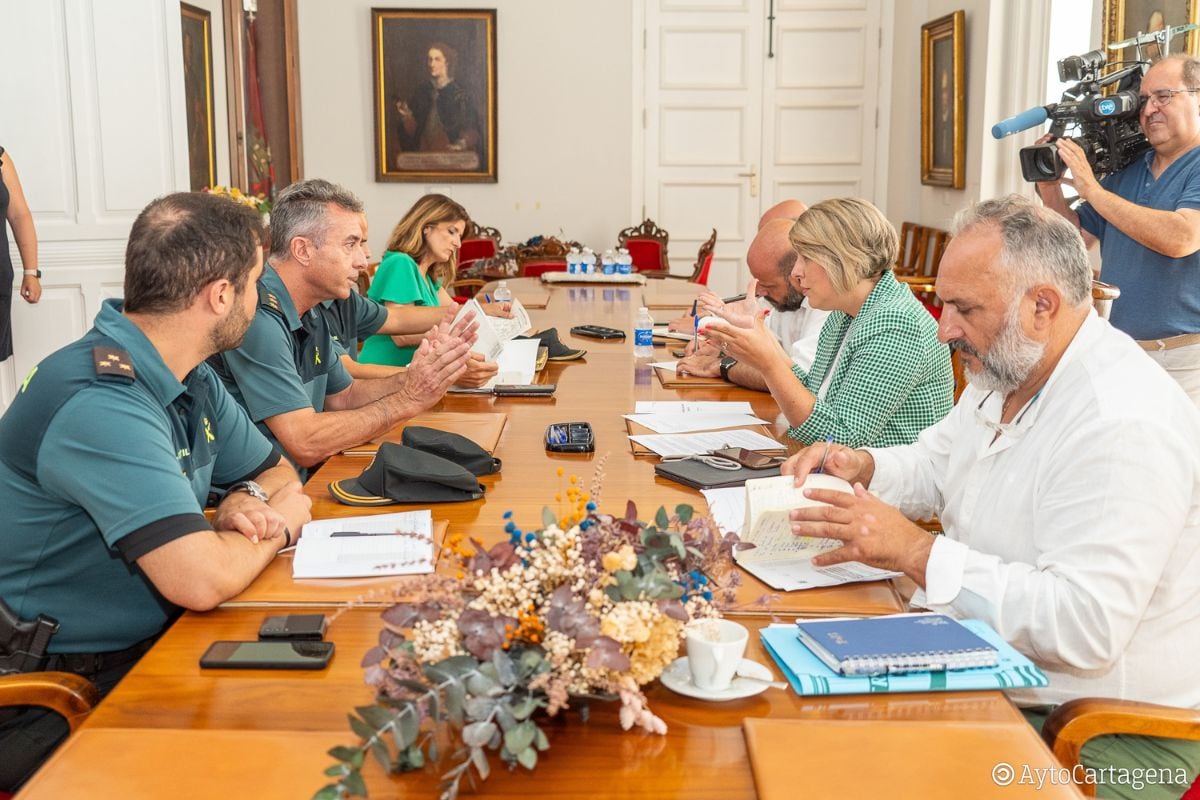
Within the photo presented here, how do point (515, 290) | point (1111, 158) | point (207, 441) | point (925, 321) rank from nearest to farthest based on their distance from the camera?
point (207, 441)
point (925, 321)
point (1111, 158)
point (515, 290)

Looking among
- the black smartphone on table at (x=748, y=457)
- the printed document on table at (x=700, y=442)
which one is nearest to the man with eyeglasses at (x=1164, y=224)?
the printed document on table at (x=700, y=442)

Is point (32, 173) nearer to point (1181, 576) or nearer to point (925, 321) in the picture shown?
point (925, 321)

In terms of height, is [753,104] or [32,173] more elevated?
[753,104]

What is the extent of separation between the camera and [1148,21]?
526 cm

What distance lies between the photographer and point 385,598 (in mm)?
1839

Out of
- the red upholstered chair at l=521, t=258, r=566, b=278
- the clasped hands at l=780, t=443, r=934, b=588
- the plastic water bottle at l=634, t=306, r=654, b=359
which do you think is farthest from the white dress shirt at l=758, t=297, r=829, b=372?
the red upholstered chair at l=521, t=258, r=566, b=278

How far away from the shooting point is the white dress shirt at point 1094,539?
5.68 ft

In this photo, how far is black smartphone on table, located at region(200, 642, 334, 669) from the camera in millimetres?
1587

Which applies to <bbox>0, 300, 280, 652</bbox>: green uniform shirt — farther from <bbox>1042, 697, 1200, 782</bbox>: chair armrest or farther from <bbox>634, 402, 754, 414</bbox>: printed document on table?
<bbox>634, 402, 754, 414</bbox>: printed document on table

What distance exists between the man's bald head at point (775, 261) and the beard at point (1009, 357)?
1.83m

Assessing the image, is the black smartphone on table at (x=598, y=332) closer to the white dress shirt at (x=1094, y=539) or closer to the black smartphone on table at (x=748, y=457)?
the black smartphone on table at (x=748, y=457)

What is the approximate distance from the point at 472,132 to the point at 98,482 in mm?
7613

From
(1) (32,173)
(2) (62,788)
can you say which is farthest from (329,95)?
(2) (62,788)

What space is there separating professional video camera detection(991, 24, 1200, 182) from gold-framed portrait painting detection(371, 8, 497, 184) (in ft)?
17.8
